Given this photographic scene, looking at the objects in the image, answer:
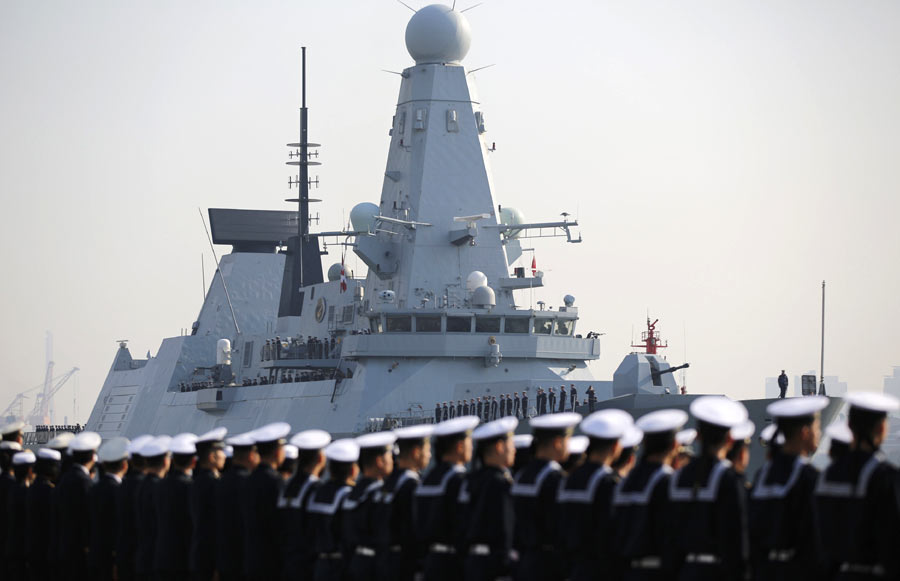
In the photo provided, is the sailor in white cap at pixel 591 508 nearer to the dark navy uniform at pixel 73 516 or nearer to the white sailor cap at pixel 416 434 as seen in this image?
the white sailor cap at pixel 416 434

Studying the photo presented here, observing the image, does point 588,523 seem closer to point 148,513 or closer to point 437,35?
point 148,513

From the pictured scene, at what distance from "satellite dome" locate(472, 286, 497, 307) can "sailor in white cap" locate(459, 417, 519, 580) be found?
20353 mm

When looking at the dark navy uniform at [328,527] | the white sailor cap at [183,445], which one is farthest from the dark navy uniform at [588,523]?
the white sailor cap at [183,445]

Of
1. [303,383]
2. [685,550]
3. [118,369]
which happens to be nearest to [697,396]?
[303,383]

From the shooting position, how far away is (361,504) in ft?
32.9

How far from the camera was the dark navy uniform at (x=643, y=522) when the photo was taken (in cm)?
806

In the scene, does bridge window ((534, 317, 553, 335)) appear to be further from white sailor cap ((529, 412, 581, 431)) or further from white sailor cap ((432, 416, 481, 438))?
white sailor cap ((529, 412, 581, 431))

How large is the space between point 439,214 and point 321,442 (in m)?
20.5

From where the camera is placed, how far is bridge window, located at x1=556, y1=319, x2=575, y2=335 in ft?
99.9

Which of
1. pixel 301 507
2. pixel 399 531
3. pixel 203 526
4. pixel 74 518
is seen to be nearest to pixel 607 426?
pixel 399 531

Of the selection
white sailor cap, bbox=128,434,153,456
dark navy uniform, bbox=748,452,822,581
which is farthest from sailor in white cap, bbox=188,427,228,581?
dark navy uniform, bbox=748,452,822,581

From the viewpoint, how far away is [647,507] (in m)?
8.10

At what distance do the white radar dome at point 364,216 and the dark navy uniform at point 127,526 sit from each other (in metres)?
20.2

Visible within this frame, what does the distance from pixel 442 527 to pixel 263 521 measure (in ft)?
7.82
